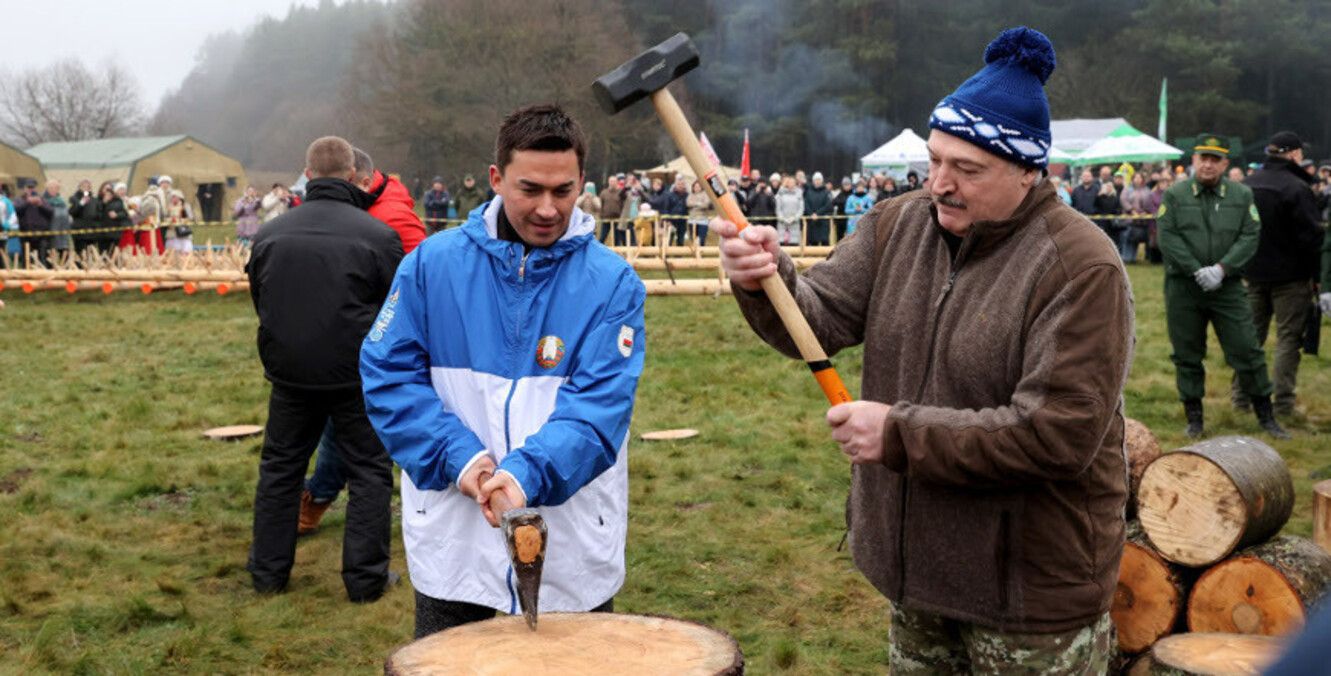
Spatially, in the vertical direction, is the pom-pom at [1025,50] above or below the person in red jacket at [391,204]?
above

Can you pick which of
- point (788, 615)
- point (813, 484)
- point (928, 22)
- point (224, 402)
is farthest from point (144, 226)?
point (928, 22)

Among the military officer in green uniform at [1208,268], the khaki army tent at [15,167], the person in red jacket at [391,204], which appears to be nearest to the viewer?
the person in red jacket at [391,204]

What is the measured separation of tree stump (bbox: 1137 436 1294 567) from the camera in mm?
4859

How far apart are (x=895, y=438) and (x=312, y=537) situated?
5.14 meters

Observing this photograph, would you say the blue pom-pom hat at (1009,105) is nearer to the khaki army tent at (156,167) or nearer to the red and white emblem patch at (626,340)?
the red and white emblem patch at (626,340)

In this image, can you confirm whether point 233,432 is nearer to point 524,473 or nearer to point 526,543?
point 524,473

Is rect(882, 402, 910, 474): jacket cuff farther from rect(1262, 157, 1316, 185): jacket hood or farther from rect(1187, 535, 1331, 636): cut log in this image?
rect(1262, 157, 1316, 185): jacket hood

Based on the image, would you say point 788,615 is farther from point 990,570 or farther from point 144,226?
point 144,226

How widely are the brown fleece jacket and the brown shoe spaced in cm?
474

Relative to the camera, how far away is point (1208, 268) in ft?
28.0

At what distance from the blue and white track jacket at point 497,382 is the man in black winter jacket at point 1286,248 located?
7.68 metres

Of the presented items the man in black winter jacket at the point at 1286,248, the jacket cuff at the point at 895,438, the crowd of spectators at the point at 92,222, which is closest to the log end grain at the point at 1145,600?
the jacket cuff at the point at 895,438

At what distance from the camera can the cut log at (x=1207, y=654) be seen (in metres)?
4.04

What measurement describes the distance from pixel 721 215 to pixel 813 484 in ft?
16.3
